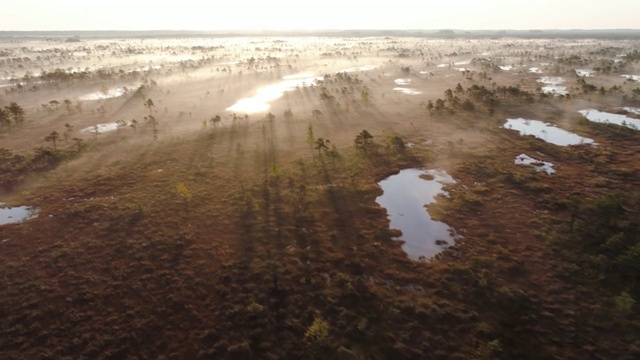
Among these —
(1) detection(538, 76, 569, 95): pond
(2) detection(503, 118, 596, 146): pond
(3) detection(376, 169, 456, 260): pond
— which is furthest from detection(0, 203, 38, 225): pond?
(1) detection(538, 76, 569, 95): pond

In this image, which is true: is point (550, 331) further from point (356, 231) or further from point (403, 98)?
point (403, 98)

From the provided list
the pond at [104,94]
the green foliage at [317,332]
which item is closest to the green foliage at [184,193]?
the green foliage at [317,332]

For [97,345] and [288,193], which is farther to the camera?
[288,193]

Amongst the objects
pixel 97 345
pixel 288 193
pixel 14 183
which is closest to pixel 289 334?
pixel 97 345

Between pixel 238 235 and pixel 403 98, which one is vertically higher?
pixel 403 98

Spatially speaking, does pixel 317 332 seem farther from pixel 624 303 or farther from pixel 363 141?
pixel 363 141

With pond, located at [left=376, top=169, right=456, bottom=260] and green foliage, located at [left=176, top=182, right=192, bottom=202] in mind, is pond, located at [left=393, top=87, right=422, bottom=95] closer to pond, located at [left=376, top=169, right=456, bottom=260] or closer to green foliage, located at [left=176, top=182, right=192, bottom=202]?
pond, located at [left=376, top=169, right=456, bottom=260]
